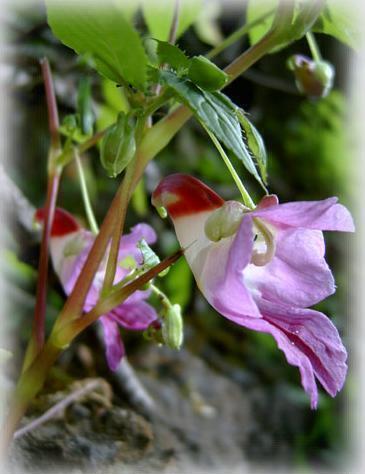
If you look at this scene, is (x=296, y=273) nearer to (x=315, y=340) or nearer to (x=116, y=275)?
(x=315, y=340)

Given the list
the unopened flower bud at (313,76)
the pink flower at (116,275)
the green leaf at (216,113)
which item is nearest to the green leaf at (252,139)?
the green leaf at (216,113)

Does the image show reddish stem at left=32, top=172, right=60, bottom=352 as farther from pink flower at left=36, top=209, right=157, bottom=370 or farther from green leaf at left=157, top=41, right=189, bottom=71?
green leaf at left=157, top=41, right=189, bottom=71

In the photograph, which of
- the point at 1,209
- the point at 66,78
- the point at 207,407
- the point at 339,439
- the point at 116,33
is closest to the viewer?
the point at 116,33

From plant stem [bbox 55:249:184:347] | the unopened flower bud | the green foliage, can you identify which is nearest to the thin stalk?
plant stem [bbox 55:249:184:347]

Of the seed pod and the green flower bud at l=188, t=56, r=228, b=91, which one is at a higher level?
the green flower bud at l=188, t=56, r=228, b=91

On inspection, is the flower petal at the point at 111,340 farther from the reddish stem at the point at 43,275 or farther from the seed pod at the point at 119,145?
the seed pod at the point at 119,145

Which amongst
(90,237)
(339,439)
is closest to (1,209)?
(90,237)

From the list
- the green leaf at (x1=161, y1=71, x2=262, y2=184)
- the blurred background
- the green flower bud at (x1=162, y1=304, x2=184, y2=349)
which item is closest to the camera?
the green leaf at (x1=161, y1=71, x2=262, y2=184)

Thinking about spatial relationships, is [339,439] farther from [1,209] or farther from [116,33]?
[116,33]
